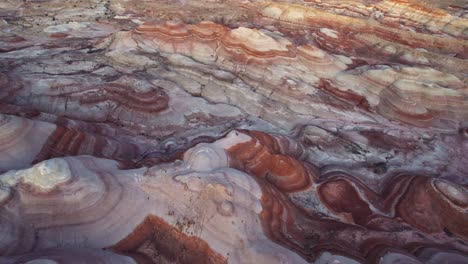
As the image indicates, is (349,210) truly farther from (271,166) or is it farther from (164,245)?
(164,245)

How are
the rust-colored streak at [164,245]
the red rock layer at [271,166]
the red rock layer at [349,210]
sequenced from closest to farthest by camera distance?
the rust-colored streak at [164,245]
the red rock layer at [349,210]
the red rock layer at [271,166]

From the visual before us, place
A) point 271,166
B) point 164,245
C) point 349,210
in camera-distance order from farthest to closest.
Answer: point 271,166, point 349,210, point 164,245

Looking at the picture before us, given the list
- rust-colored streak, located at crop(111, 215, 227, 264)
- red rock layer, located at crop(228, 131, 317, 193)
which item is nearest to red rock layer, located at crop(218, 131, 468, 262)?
red rock layer, located at crop(228, 131, 317, 193)

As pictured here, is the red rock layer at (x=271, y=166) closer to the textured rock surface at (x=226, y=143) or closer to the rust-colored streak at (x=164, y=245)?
the textured rock surface at (x=226, y=143)

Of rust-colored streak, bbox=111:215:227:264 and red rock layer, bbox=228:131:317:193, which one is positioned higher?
rust-colored streak, bbox=111:215:227:264

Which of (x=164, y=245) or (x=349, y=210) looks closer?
(x=164, y=245)

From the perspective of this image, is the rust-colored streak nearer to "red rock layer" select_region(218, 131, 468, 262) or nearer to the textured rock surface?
the textured rock surface

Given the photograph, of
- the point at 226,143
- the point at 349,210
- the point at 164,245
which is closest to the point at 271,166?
the point at 226,143

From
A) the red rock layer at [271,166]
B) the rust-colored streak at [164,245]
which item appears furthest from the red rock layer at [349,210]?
the rust-colored streak at [164,245]
